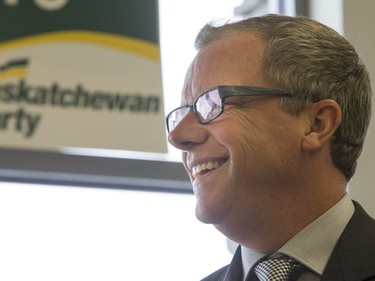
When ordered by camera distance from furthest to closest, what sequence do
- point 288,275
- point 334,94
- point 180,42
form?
point 180,42 < point 334,94 < point 288,275

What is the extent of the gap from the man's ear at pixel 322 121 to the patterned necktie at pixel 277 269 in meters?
0.24

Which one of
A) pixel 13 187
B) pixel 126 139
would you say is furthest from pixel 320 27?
pixel 13 187

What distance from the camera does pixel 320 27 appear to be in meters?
1.83

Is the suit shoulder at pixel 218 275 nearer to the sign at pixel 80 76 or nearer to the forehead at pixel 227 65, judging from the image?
the forehead at pixel 227 65

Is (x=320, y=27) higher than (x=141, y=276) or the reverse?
higher

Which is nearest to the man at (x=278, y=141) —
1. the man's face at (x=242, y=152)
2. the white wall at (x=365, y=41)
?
the man's face at (x=242, y=152)

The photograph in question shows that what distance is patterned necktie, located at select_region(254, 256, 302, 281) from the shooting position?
1.64 metres

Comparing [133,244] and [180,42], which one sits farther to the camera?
[180,42]

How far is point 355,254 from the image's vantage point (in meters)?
1.62

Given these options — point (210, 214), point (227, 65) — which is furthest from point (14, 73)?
point (210, 214)

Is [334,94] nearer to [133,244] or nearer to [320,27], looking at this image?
[320,27]

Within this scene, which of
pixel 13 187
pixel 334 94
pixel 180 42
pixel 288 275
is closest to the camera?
pixel 288 275

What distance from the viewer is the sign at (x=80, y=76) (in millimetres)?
2588

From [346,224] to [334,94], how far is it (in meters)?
0.27
